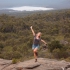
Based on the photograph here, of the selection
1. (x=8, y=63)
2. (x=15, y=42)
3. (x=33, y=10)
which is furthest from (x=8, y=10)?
(x=8, y=63)

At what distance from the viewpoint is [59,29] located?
59250mm

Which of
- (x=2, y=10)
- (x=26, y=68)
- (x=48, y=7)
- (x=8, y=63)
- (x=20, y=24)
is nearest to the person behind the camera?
(x=26, y=68)

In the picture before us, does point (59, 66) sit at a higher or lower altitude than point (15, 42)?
higher

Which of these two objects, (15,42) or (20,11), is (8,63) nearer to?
(15,42)

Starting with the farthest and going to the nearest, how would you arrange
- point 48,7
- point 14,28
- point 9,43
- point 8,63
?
point 48,7
point 14,28
point 9,43
point 8,63

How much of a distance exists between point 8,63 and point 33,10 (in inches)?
4253

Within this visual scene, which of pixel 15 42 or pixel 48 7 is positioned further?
pixel 48 7

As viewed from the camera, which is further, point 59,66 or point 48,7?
point 48,7

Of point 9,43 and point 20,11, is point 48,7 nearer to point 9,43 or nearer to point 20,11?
point 20,11

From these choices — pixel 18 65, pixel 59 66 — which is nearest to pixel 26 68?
pixel 18 65

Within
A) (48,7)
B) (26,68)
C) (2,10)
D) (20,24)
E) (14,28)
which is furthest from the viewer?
(48,7)

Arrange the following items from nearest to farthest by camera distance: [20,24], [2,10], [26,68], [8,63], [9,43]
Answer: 1. [26,68]
2. [8,63]
3. [9,43]
4. [20,24]
5. [2,10]

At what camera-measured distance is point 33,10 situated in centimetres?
12056

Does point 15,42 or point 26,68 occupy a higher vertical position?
point 26,68
